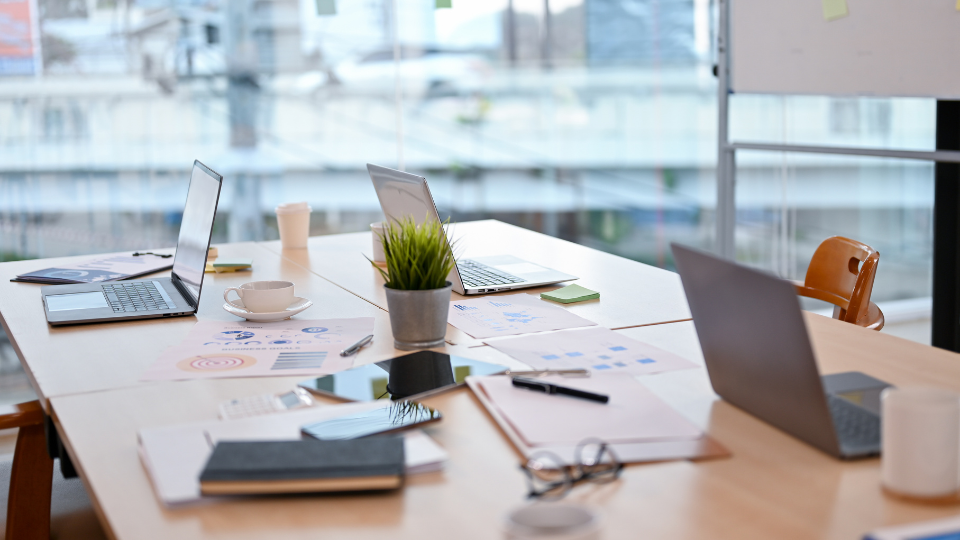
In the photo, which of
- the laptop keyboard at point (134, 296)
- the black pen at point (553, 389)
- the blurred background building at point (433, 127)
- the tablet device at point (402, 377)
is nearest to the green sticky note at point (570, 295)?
the tablet device at point (402, 377)

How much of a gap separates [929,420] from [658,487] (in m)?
0.28

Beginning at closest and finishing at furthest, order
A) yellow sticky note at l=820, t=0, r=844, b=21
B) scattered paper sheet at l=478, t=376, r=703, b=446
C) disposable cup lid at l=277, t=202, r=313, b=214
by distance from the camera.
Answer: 1. scattered paper sheet at l=478, t=376, r=703, b=446
2. disposable cup lid at l=277, t=202, r=313, b=214
3. yellow sticky note at l=820, t=0, r=844, b=21

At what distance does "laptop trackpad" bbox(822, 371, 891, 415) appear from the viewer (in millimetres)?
1182

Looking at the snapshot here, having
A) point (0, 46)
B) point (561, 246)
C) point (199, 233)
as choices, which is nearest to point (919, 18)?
point (561, 246)

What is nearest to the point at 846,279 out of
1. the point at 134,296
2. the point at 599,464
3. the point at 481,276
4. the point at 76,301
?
the point at 481,276

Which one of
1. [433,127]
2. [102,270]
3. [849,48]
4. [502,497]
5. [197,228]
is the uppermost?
[849,48]

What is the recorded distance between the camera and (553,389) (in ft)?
4.04

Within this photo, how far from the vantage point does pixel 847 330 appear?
1580mm

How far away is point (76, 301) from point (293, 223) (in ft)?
2.58

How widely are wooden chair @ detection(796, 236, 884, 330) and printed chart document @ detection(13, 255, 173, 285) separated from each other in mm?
1642

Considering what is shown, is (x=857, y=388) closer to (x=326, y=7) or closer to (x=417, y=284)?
(x=417, y=284)

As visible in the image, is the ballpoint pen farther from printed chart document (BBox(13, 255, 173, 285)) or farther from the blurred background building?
the blurred background building

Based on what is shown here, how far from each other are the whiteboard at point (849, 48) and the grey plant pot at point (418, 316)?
1708mm

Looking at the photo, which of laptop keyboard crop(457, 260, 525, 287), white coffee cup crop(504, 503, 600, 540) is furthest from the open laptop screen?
white coffee cup crop(504, 503, 600, 540)
